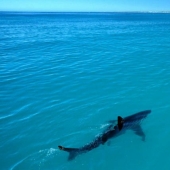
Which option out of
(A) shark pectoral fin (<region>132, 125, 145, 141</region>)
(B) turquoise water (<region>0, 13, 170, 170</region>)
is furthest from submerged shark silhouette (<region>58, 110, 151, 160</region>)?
(B) turquoise water (<region>0, 13, 170, 170</region>)

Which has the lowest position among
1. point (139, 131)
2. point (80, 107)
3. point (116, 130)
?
point (139, 131)

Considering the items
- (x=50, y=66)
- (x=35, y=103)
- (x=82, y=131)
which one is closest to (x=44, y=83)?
(x=35, y=103)

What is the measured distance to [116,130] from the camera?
1327 cm

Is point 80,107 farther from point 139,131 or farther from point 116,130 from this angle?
point 139,131

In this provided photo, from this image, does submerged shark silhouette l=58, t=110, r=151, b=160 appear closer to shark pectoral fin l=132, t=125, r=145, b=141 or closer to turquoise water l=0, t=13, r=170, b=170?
shark pectoral fin l=132, t=125, r=145, b=141

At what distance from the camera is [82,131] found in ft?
45.8

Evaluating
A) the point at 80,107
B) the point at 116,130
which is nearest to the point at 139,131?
the point at 116,130

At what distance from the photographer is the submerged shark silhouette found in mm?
11646

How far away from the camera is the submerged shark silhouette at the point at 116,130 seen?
1165cm

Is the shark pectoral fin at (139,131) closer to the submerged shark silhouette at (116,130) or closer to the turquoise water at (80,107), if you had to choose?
the submerged shark silhouette at (116,130)

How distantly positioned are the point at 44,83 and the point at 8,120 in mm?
6859

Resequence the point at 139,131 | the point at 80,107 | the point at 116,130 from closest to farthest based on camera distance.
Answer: the point at 116,130
the point at 139,131
the point at 80,107

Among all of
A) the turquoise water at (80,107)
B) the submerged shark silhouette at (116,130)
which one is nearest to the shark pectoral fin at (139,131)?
the submerged shark silhouette at (116,130)

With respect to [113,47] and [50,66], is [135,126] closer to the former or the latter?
[50,66]
